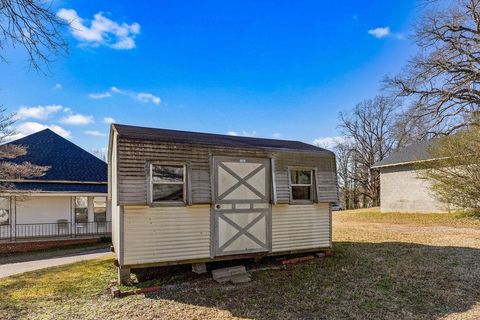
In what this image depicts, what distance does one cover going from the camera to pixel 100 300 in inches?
274

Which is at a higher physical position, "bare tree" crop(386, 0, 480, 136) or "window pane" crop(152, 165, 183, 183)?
"bare tree" crop(386, 0, 480, 136)

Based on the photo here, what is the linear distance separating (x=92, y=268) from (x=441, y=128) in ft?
62.5

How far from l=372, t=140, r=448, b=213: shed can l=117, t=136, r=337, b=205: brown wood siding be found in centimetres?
1290

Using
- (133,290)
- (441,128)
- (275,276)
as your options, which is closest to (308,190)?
(275,276)

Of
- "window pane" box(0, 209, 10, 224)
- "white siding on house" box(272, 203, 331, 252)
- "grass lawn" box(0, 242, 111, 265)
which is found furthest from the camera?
"window pane" box(0, 209, 10, 224)

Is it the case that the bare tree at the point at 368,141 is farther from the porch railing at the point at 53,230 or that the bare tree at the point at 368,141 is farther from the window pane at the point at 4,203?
the window pane at the point at 4,203

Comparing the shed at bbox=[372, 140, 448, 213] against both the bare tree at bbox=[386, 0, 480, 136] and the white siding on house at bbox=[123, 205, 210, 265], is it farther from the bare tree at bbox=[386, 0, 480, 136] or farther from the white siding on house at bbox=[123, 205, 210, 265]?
the white siding on house at bbox=[123, 205, 210, 265]

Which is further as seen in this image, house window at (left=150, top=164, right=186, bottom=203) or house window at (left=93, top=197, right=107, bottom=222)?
house window at (left=93, top=197, right=107, bottom=222)

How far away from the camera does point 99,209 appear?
1808 cm

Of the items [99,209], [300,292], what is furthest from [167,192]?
[99,209]

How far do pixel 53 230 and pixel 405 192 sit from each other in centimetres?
2121

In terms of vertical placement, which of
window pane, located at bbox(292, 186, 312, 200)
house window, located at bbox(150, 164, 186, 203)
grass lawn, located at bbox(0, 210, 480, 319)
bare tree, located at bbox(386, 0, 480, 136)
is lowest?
grass lawn, located at bbox(0, 210, 480, 319)

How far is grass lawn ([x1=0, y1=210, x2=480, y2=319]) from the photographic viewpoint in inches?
242

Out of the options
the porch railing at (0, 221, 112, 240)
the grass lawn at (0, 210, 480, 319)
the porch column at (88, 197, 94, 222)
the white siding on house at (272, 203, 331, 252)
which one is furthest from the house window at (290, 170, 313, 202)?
the porch column at (88, 197, 94, 222)
